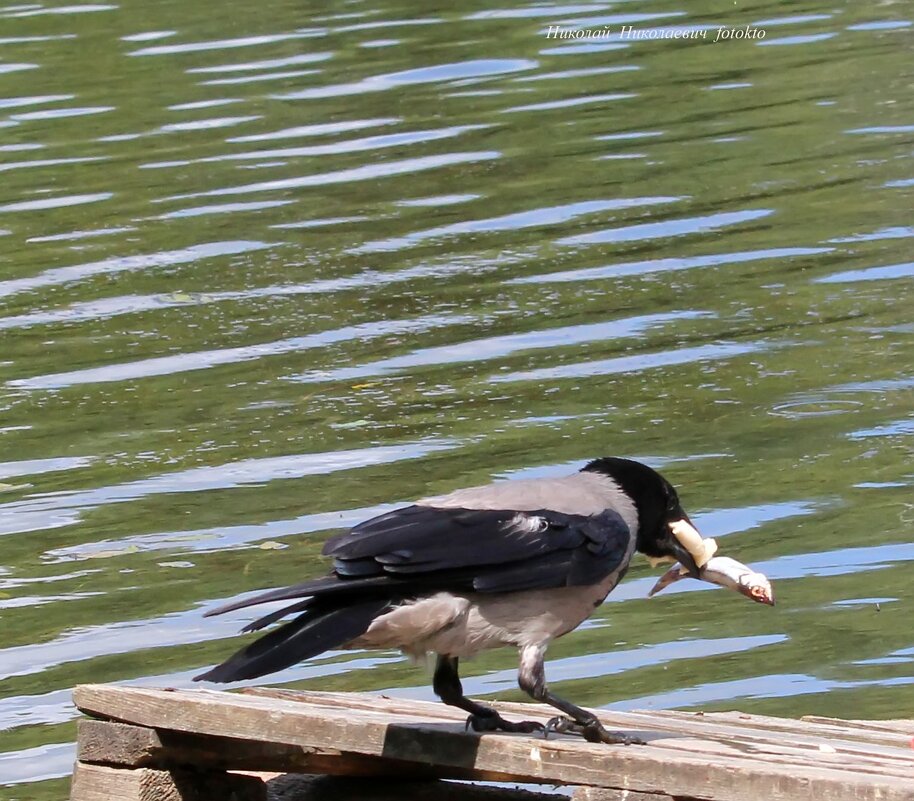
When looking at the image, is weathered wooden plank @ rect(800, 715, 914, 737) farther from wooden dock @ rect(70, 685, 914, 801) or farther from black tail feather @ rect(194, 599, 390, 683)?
black tail feather @ rect(194, 599, 390, 683)

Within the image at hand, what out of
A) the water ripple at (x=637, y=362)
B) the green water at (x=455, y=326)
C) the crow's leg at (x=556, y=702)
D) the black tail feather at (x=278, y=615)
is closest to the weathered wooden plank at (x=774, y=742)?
the crow's leg at (x=556, y=702)

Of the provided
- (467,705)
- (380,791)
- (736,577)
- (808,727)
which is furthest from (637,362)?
(467,705)

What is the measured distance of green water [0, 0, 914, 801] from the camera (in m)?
7.44

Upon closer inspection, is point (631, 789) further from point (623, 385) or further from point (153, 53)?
point (153, 53)

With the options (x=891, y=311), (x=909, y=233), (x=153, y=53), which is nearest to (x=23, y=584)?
(x=891, y=311)

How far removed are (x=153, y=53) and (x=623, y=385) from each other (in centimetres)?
866

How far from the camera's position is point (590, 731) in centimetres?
508

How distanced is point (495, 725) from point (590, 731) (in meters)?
0.32

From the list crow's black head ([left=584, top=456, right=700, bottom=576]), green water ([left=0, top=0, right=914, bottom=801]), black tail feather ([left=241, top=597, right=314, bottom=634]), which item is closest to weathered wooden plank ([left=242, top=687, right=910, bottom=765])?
crow's black head ([left=584, top=456, right=700, bottom=576])

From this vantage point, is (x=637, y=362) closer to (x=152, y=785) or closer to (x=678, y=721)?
(x=678, y=721)

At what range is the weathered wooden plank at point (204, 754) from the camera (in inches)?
213

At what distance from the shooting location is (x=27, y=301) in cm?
1174

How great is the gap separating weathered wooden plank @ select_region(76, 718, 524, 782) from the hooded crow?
34 centimetres

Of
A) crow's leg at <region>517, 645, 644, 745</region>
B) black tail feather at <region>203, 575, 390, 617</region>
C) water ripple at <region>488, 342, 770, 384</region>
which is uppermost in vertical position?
black tail feather at <region>203, 575, 390, 617</region>
